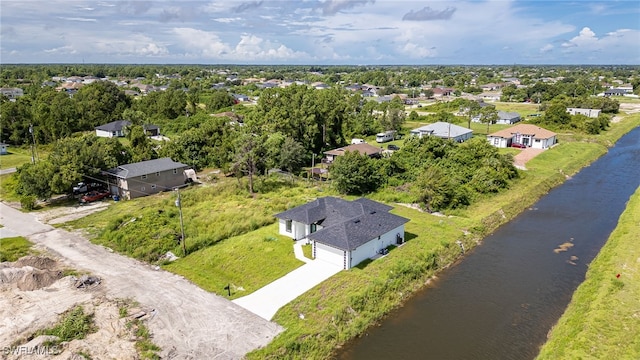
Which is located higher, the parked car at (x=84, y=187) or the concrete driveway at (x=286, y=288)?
the parked car at (x=84, y=187)

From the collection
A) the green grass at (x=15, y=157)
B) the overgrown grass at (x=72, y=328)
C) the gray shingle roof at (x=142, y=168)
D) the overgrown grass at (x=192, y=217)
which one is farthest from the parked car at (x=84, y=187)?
the overgrown grass at (x=72, y=328)

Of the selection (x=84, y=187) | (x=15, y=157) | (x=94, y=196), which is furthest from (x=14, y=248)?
(x=15, y=157)

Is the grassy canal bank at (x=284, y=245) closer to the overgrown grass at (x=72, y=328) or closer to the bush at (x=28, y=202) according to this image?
the overgrown grass at (x=72, y=328)

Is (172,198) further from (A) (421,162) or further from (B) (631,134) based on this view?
(B) (631,134)

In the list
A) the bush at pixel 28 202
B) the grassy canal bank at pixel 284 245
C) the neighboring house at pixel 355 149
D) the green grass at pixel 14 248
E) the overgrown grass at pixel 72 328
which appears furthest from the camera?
the neighboring house at pixel 355 149

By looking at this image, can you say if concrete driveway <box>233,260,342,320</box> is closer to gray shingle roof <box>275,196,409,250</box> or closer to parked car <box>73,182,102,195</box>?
gray shingle roof <box>275,196,409,250</box>

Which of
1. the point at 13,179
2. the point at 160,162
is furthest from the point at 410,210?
the point at 13,179

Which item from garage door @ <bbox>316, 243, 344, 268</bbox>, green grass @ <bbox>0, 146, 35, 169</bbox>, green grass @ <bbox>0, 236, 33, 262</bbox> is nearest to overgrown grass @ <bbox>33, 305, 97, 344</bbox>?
green grass @ <bbox>0, 236, 33, 262</bbox>
